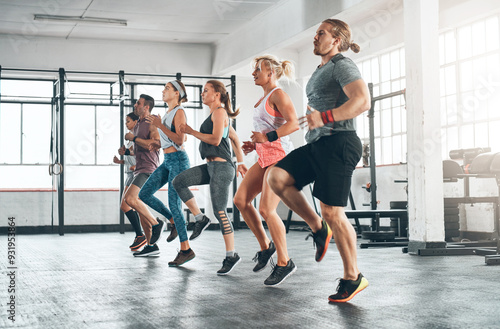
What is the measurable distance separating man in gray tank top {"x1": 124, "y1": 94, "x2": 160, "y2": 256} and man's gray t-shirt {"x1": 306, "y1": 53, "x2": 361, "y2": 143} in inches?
109

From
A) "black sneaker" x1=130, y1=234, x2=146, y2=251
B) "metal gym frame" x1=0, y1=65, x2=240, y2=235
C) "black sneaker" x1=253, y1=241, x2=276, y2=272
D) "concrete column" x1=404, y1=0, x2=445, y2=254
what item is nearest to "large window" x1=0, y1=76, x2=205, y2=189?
"metal gym frame" x1=0, y1=65, x2=240, y2=235

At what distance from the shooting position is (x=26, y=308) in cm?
289

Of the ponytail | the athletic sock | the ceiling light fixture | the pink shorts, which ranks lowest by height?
the athletic sock

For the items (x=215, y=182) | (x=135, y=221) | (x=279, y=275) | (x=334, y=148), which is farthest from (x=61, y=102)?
(x=334, y=148)

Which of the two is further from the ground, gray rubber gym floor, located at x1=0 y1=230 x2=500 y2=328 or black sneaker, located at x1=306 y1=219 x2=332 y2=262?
black sneaker, located at x1=306 y1=219 x2=332 y2=262

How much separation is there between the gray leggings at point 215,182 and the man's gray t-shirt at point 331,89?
128cm

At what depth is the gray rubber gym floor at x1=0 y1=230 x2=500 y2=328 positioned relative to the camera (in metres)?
2.55

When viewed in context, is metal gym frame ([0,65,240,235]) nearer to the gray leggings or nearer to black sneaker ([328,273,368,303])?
the gray leggings

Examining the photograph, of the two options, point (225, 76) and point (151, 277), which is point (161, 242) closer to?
point (151, 277)

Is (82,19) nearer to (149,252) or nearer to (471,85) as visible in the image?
(149,252)

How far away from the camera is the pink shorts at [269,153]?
3797mm

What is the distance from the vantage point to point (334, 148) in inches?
118

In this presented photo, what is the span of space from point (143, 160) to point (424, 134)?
2.60 meters

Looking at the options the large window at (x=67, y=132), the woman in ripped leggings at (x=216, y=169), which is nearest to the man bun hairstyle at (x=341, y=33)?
the woman in ripped leggings at (x=216, y=169)
